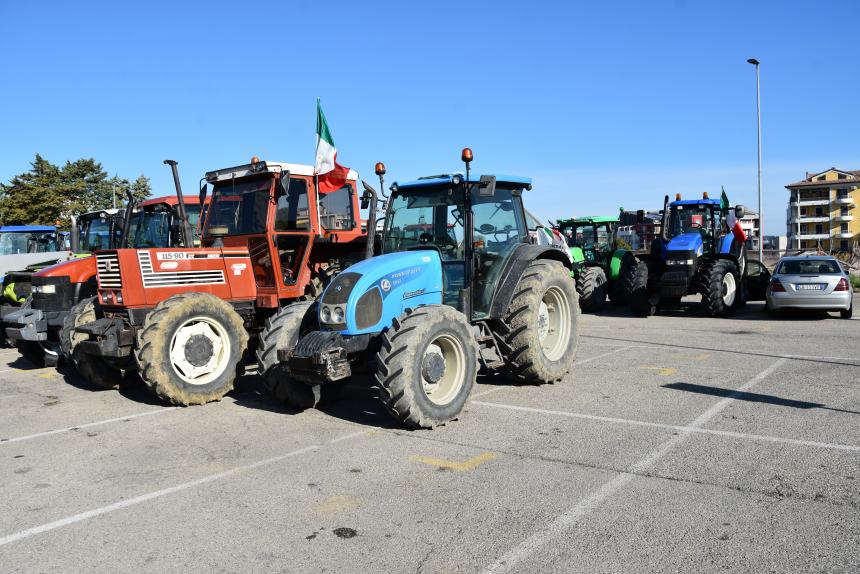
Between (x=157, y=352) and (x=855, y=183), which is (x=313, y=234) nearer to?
(x=157, y=352)

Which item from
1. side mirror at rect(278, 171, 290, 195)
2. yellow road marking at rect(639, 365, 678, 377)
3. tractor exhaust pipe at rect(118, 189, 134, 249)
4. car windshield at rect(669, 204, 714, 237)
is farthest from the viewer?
car windshield at rect(669, 204, 714, 237)

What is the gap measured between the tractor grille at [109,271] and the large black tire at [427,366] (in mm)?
3714

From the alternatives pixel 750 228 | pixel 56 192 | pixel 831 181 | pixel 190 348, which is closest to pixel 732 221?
pixel 190 348

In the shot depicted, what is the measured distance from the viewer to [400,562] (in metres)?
3.75

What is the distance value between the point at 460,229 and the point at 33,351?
742cm

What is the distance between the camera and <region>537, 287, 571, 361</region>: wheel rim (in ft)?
28.4

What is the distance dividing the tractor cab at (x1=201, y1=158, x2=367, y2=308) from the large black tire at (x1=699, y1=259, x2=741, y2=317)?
883 cm

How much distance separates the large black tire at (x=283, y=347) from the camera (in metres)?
6.96

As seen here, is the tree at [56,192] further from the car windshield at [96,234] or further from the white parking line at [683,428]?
the white parking line at [683,428]

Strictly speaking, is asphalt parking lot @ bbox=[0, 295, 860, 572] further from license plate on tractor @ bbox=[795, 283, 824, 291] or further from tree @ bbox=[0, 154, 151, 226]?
tree @ bbox=[0, 154, 151, 226]

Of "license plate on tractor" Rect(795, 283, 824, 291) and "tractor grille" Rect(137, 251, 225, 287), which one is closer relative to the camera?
"tractor grille" Rect(137, 251, 225, 287)

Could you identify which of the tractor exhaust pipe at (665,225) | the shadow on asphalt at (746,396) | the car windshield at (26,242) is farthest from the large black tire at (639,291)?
the car windshield at (26,242)

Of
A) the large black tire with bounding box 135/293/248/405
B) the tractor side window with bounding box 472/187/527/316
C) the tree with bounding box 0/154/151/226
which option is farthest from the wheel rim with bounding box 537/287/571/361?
the tree with bounding box 0/154/151/226

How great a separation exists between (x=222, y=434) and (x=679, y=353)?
700cm
